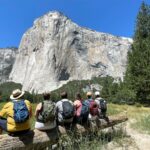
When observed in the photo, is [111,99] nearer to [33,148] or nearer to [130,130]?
[130,130]

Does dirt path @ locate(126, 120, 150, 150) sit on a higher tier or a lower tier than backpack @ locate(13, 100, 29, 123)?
lower

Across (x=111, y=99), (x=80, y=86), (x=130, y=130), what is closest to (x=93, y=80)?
(x=80, y=86)

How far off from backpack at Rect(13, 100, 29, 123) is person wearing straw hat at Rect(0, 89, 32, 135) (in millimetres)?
58

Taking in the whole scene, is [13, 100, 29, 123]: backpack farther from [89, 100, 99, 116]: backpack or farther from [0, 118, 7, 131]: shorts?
[89, 100, 99, 116]: backpack

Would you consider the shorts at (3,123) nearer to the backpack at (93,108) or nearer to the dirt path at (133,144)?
the dirt path at (133,144)

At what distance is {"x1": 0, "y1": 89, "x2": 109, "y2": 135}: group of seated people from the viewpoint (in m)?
9.19

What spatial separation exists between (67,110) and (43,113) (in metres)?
1.10

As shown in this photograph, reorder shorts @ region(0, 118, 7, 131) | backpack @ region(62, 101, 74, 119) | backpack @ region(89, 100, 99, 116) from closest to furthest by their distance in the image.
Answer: shorts @ region(0, 118, 7, 131) → backpack @ region(62, 101, 74, 119) → backpack @ region(89, 100, 99, 116)

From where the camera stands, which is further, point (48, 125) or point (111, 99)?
point (111, 99)

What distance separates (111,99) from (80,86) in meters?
132

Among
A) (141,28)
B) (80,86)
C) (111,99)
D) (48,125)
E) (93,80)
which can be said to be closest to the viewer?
(48,125)

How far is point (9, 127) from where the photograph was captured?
9.20m

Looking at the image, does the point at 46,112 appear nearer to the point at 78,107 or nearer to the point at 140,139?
the point at 78,107

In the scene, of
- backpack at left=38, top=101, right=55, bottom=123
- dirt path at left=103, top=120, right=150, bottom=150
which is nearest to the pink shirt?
dirt path at left=103, top=120, right=150, bottom=150
